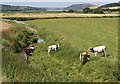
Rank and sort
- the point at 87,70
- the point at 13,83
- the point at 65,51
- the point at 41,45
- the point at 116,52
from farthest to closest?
1. the point at 41,45
2. the point at 116,52
3. the point at 65,51
4. the point at 87,70
5. the point at 13,83

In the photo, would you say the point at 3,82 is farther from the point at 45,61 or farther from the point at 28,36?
the point at 28,36

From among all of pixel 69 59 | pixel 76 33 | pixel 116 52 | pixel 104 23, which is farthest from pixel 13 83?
pixel 104 23

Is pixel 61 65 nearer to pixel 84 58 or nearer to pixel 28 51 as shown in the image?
pixel 84 58

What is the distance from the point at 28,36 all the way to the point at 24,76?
19.2 metres

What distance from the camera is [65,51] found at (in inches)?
1052

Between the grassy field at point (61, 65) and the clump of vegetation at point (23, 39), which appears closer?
the grassy field at point (61, 65)

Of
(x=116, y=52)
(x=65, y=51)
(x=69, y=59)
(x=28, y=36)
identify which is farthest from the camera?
(x=28, y=36)

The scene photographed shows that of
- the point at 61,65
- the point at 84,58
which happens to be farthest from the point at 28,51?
the point at 84,58

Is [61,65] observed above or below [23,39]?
below

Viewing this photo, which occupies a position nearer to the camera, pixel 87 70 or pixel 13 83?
pixel 13 83

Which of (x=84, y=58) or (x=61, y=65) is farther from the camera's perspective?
(x=61, y=65)

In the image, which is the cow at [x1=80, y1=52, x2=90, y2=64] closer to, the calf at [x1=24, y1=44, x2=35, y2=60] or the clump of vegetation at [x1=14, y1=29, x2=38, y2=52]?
the calf at [x1=24, y1=44, x2=35, y2=60]

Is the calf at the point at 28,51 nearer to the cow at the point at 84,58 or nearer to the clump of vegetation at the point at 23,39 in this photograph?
the clump of vegetation at the point at 23,39

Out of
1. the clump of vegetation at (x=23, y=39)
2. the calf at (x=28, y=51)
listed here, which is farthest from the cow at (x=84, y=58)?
the clump of vegetation at (x=23, y=39)
